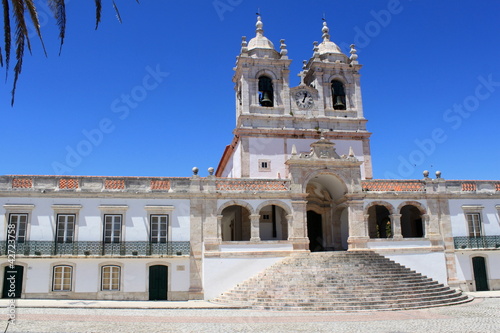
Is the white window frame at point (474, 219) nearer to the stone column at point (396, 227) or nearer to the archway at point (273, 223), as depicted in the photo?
the stone column at point (396, 227)

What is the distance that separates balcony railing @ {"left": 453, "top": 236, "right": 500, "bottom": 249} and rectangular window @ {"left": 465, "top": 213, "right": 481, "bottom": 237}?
0.33m

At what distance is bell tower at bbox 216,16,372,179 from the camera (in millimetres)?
23438

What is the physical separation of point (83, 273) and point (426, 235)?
613 inches

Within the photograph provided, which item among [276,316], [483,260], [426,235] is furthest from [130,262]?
[483,260]

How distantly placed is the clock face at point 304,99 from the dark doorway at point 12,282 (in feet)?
51.4

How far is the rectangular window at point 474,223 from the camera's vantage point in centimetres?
2194

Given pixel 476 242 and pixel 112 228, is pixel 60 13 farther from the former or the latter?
pixel 476 242

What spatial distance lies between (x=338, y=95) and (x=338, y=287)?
1231cm

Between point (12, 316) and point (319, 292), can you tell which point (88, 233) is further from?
point (319, 292)

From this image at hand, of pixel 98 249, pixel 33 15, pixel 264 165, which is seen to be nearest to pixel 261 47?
pixel 264 165

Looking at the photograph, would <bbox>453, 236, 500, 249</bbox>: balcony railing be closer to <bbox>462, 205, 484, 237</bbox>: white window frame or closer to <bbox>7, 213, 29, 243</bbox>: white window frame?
<bbox>462, 205, 484, 237</bbox>: white window frame

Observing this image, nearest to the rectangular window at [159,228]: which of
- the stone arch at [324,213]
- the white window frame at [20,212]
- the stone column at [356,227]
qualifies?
the white window frame at [20,212]

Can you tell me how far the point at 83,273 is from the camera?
18984 mm

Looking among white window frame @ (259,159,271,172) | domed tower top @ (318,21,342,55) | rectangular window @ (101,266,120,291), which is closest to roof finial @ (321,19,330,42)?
→ domed tower top @ (318,21,342,55)
